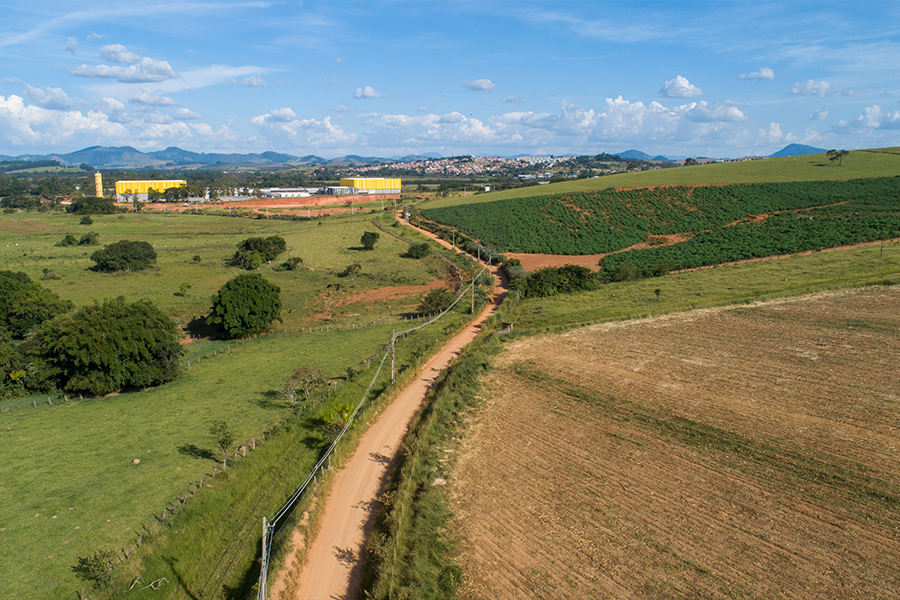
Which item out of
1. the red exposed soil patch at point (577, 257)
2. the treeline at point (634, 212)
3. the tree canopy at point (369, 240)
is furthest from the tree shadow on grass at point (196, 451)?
the treeline at point (634, 212)

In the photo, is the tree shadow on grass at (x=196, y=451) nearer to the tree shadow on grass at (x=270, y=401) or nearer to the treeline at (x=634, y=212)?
the tree shadow on grass at (x=270, y=401)

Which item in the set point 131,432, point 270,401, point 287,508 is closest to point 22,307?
point 131,432

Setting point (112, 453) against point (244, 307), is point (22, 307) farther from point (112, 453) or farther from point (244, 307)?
point (112, 453)

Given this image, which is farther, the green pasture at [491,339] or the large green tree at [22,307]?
the large green tree at [22,307]

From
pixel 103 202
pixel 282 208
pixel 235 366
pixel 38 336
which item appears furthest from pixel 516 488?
pixel 103 202

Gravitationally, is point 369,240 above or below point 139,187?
below

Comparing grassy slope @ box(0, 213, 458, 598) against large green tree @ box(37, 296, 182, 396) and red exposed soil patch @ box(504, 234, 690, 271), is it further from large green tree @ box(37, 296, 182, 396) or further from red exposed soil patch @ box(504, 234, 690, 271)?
red exposed soil patch @ box(504, 234, 690, 271)
